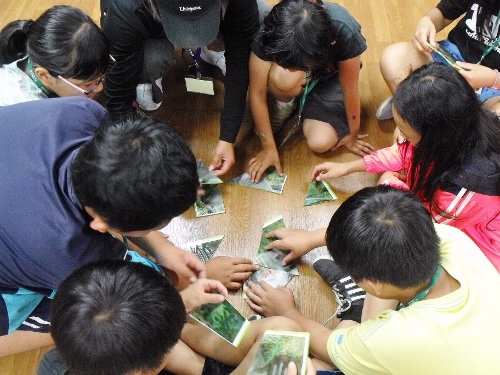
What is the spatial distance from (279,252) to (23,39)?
1006 millimetres

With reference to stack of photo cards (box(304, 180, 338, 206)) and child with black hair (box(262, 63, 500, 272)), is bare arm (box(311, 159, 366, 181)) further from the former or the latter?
child with black hair (box(262, 63, 500, 272))

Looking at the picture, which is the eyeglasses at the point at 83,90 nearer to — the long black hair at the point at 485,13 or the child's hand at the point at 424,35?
the child's hand at the point at 424,35

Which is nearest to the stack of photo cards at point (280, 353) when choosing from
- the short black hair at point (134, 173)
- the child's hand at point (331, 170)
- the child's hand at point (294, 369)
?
the child's hand at point (294, 369)

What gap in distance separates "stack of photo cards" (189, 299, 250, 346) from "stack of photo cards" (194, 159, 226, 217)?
0.48m

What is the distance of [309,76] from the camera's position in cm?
164

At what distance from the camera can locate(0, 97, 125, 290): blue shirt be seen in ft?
2.93

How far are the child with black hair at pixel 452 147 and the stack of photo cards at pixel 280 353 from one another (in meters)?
0.53

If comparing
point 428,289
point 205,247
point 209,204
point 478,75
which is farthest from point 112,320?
point 478,75

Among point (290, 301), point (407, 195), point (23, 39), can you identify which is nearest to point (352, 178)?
point (290, 301)

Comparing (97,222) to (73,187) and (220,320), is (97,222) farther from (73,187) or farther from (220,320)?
(220,320)

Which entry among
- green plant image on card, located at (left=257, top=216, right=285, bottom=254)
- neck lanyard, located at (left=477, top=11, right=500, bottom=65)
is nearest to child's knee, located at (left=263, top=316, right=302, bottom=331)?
green plant image on card, located at (left=257, top=216, right=285, bottom=254)

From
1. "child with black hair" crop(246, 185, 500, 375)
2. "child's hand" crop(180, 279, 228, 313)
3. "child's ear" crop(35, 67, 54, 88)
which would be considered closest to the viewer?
"child with black hair" crop(246, 185, 500, 375)

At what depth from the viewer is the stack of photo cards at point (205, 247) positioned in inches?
59.2

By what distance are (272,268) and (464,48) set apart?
1071 millimetres
